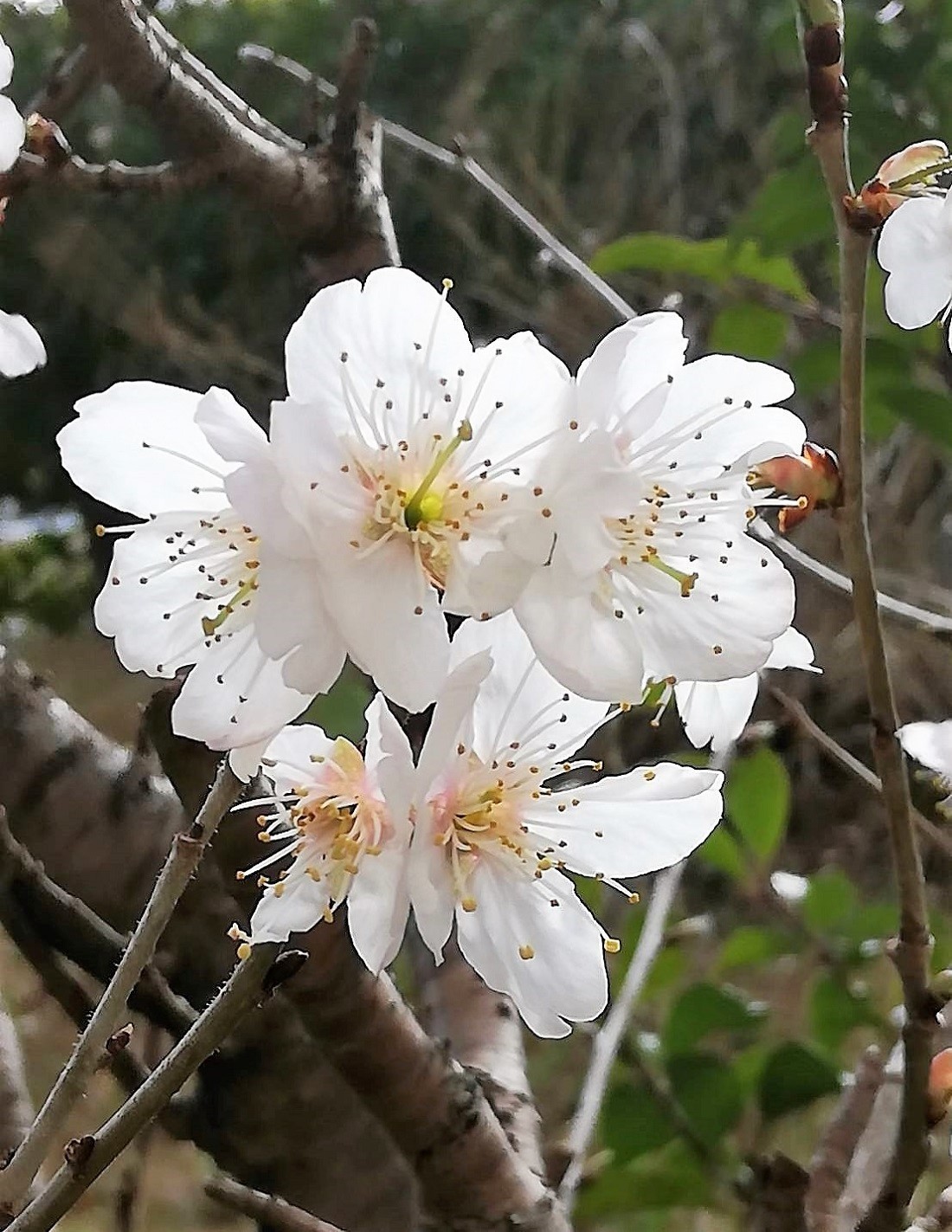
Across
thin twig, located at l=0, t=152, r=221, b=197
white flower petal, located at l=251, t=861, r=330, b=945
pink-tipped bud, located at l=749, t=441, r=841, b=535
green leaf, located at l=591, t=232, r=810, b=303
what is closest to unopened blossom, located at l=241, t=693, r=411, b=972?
white flower petal, located at l=251, t=861, r=330, b=945

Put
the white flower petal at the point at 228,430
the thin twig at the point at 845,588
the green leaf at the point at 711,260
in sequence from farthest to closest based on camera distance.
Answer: the green leaf at the point at 711,260 < the thin twig at the point at 845,588 < the white flower petal at the point at 228,430

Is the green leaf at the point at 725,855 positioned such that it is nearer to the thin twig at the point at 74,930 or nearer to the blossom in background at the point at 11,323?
the thin twig at the point at 74,930

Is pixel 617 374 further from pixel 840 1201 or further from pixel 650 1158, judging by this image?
pixel 650 1158

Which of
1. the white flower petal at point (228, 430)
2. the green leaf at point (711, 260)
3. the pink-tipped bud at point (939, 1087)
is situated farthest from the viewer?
the green leaf at point (711, 260)

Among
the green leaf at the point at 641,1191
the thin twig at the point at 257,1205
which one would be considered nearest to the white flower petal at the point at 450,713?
the thin twig at the point at 257,1205

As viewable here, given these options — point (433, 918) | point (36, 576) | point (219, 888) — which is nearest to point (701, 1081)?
point (219, 888)
